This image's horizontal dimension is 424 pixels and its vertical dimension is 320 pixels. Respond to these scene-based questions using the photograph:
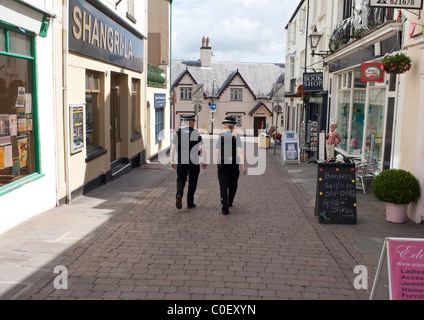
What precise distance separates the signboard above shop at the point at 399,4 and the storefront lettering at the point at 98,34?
582 centimetres

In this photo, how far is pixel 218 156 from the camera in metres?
8.20

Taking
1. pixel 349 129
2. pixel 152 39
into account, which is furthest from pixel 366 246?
pixel 152 39

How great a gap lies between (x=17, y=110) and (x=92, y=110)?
13.0 feet

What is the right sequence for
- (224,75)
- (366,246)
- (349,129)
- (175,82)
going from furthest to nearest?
(224,75) → (175,82) → (349,129) → (366,246)

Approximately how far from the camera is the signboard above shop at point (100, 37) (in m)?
9.08

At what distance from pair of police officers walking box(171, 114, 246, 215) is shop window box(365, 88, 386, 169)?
411cm

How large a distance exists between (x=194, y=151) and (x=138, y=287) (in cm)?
395

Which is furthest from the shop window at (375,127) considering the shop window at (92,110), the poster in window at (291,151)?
the shop window at (92,110)

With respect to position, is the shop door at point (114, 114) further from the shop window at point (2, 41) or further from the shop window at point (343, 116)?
the shop window at point (343, 116)

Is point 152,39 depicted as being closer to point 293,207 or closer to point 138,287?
point 293,207

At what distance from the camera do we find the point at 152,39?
69.1ft

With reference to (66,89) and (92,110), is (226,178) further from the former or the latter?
(92,110)

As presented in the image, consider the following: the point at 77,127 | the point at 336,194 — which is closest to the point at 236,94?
the point at 77,127

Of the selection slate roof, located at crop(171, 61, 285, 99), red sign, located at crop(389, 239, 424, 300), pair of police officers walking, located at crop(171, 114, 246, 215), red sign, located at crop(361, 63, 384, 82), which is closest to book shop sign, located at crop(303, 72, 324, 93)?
red sign, located at crop(361, 63, 384, 82)
